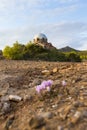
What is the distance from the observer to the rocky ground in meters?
5.45

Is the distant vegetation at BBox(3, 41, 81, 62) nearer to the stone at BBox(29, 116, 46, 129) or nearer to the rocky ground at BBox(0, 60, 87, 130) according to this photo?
the rocky ground at BBox(0, 60, 87, 130)

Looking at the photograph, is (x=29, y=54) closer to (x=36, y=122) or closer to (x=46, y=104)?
(x=46, y=104)

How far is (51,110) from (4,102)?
1.18 meters

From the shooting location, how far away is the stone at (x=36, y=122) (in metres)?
5.46

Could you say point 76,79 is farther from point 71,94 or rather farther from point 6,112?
point 6,112

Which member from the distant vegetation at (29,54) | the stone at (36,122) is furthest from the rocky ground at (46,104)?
the distant vegetation at (29,54)

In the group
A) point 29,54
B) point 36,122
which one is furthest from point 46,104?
point 29,54

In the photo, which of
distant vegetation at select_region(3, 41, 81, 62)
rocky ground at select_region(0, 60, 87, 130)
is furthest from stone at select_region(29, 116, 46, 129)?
distant vegetation at select_region(3, 41, 81, 62)

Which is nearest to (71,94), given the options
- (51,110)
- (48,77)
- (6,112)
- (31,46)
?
(51,110)

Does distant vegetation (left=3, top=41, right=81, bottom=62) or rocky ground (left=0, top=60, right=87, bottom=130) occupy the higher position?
distant vegetation (left=3, top=41, right=81, bottom=62)

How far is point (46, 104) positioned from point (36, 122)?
74cm

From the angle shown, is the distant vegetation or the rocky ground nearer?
the rocky ground

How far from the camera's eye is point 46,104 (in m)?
6.21

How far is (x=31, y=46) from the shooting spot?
102 ft
